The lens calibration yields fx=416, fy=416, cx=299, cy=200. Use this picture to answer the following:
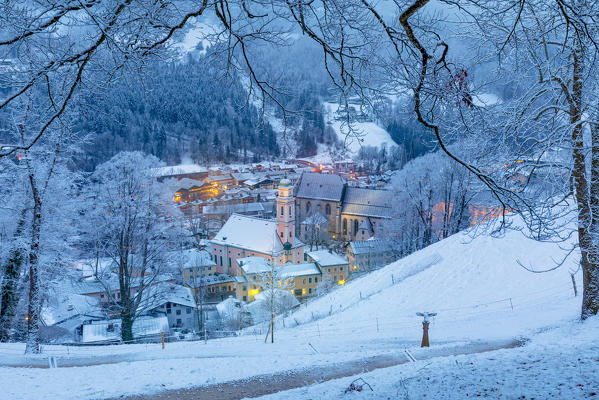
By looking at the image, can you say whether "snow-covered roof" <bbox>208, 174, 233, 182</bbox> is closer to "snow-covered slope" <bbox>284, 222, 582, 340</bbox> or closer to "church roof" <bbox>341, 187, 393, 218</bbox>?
"church roof" <bbox>341, 187, 393, 218</bbox>

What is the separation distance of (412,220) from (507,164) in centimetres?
1986

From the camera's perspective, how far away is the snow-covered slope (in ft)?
32.8

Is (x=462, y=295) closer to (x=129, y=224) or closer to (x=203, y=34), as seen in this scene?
(x=129, y=224)

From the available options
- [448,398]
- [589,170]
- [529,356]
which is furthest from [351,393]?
[589,170]

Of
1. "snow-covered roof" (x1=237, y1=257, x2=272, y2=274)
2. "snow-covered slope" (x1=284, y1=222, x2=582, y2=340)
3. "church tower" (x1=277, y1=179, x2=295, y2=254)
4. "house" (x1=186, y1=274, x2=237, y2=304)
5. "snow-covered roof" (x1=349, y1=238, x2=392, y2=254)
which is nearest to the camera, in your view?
"snow-covered slope" (x1=284, y1=222, x2=582, y2=340)

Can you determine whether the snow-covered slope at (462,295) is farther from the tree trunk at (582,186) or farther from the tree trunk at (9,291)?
the tree trunk at (9,291)

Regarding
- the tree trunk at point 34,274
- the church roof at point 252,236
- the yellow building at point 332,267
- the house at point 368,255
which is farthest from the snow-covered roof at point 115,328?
the house at point 368,255

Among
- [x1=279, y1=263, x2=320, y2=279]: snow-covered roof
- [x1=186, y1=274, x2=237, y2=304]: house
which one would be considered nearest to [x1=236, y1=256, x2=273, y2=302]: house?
[x1=186, y1=274, x2=237, y2=304]: house

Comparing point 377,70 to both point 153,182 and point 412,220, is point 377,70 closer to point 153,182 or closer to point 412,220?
point 153,182

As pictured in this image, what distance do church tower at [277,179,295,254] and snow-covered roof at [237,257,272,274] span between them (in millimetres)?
3711

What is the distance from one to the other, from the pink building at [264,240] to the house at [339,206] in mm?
9447

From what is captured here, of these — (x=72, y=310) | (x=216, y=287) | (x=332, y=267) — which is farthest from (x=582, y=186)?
(x=216, y=287)

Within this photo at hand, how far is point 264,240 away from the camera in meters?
33.2

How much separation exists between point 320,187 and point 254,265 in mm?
21278
